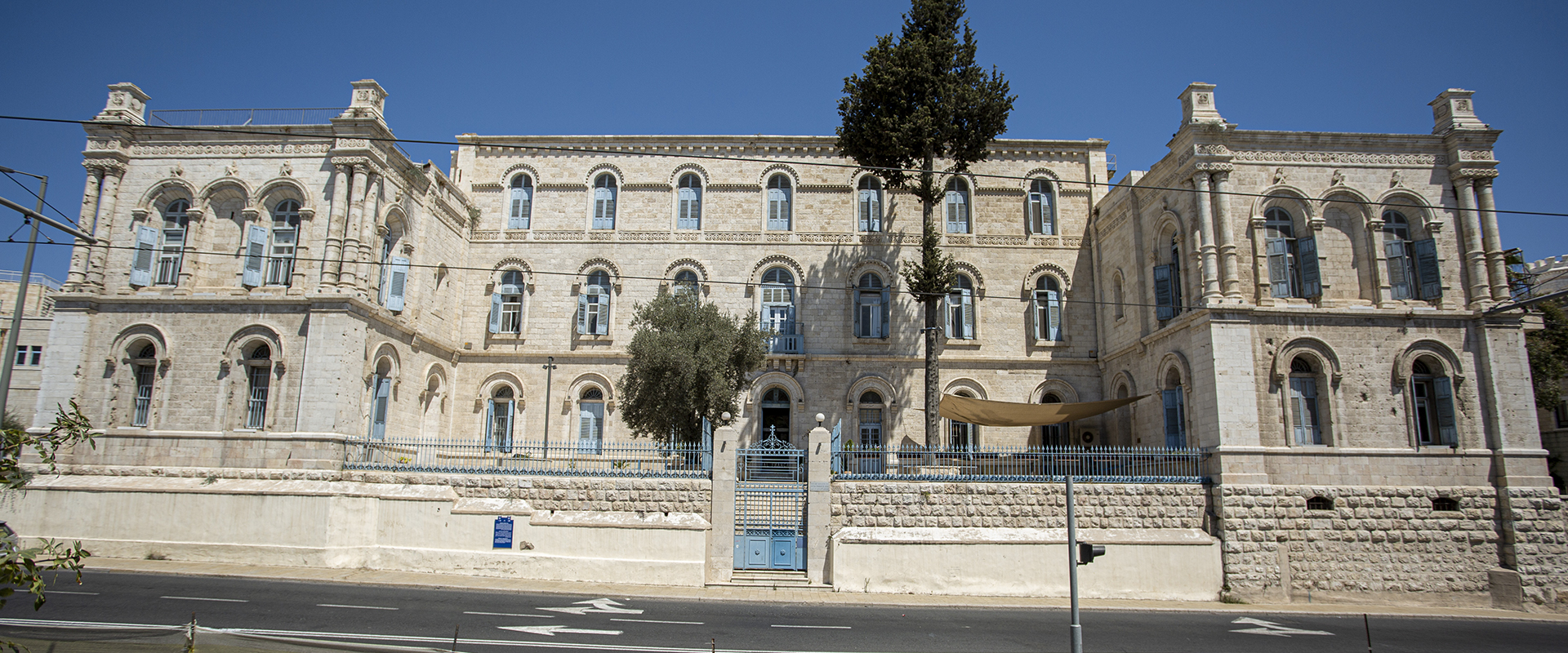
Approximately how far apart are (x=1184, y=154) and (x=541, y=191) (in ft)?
60.8

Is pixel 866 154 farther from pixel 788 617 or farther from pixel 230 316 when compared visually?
pixel 230 316

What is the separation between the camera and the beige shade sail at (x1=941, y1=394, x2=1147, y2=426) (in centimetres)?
1998

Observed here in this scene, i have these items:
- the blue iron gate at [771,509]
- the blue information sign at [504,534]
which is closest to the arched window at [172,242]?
the blue information sign at [504,534]

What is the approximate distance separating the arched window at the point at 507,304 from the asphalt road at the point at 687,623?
10.6 m

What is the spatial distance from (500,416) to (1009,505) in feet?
50.4

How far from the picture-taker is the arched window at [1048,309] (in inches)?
975

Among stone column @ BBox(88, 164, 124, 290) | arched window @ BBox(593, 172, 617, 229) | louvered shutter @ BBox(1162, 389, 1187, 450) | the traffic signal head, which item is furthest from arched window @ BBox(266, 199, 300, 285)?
louvered shutter @ BBox(1162, 389, 1187, 450)

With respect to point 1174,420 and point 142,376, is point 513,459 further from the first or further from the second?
point 1174,420

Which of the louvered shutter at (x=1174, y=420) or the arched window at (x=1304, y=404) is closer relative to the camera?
the arched window at (x=1304, y=404)

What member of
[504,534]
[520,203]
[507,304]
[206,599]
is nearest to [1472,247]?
[504,534]

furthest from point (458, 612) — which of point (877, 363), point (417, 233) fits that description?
point (877, 363)

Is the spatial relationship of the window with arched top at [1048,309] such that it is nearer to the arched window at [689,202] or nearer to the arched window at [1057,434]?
the arched window at [1057,434]

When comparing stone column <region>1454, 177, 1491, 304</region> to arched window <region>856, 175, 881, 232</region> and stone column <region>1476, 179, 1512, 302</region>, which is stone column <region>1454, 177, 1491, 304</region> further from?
arched window <region>856, 175, 881, 232</region>

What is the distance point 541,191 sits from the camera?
25.8m
